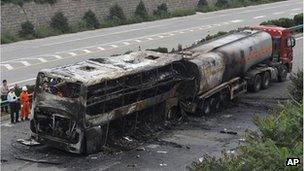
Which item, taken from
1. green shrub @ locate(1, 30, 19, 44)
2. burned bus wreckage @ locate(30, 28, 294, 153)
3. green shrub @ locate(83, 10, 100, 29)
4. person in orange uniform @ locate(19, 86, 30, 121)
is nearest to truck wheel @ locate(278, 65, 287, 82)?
burned bus wreckage @ locate(30, 28, 294, 153)

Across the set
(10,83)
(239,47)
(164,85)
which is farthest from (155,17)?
(164,85)

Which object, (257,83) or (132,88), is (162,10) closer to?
(257,83)

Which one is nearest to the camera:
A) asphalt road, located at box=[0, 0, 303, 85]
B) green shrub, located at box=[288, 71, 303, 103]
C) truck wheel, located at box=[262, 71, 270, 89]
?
green shrub, located at box=[288, 71, 303, 103]

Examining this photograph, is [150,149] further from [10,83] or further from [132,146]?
[10,83]

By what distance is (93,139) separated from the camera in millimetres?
15648

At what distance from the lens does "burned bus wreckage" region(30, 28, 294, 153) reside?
50.9 feet

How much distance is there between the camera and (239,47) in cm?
2162

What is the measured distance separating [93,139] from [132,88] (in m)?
2.05

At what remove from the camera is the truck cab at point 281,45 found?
2528cm

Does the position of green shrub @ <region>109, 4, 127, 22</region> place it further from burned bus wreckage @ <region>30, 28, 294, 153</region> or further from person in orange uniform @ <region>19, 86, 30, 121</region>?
person in orange uniform @ <region>19, 86, 30, 121</region>

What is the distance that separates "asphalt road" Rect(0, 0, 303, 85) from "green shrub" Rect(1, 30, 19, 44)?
67 cm

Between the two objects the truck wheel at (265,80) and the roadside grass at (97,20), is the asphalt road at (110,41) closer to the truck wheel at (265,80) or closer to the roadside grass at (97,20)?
the roadside grass at (97,20)

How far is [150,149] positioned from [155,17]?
35.1m

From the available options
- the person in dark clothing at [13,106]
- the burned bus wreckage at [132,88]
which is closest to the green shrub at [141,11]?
the burned bus wreckage at [132,88]
